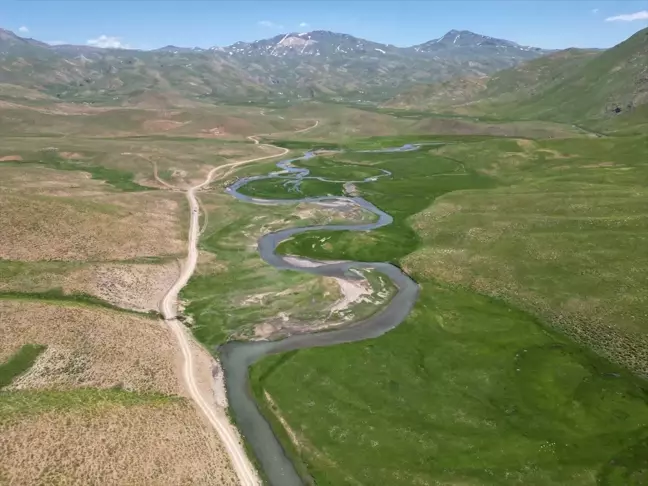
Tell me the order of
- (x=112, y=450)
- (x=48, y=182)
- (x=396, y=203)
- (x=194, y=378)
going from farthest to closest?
(x=48, y=182) → (x=396, y=203) → (x=194, y=378) → (x=112, y=450)

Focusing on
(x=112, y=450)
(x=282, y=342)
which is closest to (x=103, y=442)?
(x=112, y=450)

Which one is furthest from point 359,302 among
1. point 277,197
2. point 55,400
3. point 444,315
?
point 277,197

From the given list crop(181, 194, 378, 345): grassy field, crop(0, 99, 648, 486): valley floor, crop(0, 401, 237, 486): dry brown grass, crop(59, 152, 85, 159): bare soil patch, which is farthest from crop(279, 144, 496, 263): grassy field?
crop(59, 152, 85, 159): bare soil patch

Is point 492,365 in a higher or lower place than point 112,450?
lower

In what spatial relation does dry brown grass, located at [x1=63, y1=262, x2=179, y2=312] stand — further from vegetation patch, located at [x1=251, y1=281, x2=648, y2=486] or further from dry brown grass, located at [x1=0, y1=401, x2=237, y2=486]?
dry brown grass, located at [x1=0, y1=401, x2=237, y2=486]

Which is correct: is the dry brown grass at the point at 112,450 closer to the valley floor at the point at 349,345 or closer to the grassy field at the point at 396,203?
the valley floor at the point at 349,345

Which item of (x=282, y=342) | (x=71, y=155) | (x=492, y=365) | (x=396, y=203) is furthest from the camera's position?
(x=71, y=155)

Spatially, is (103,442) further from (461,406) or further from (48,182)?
(48,182)

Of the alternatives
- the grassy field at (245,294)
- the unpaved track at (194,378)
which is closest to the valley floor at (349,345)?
the grassy field at (245,294)
